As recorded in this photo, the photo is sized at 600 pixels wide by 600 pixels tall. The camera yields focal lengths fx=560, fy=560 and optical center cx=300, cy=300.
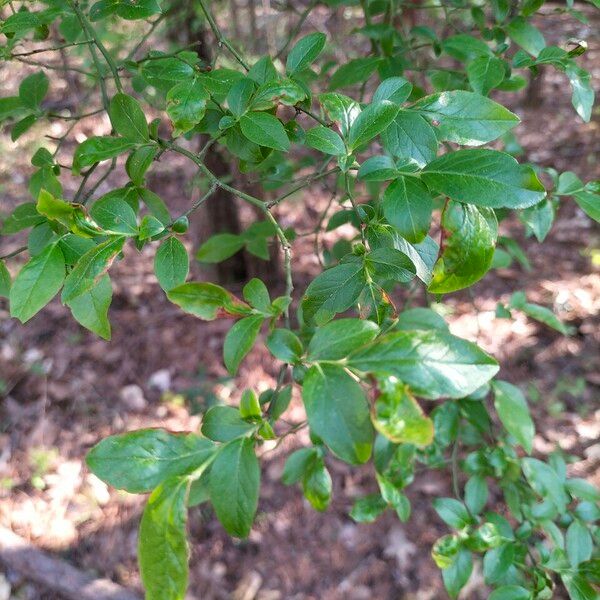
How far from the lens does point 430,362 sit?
0.57 meters

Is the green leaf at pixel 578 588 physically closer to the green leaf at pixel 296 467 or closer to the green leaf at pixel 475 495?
the green leaf at pixel 475 495

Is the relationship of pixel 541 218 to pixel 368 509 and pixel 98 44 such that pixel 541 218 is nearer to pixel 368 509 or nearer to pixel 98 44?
pixel 368 509

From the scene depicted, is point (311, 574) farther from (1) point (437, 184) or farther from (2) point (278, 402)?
(1) point (437, 184)

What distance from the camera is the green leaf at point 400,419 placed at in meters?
0.53

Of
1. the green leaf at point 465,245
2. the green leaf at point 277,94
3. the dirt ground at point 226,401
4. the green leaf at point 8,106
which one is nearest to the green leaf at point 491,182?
the green leaf at point 465,245

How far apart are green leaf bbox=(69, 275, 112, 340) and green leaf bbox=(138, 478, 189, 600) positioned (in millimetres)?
262

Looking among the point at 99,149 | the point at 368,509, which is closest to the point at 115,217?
the point at 99,149

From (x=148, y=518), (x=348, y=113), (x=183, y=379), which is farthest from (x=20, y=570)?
(x=348, y=113)

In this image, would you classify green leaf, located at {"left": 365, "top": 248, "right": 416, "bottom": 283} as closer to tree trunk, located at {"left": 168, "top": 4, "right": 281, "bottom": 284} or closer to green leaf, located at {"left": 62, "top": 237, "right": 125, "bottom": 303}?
green leaf, located at {"left": 62, "top": 237, "right": 125, "bottom": 303}

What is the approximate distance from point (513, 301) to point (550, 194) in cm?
42

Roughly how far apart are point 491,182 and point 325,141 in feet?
0.74

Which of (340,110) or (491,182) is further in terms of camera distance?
(340,110)

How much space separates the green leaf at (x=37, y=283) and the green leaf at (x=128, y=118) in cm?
25

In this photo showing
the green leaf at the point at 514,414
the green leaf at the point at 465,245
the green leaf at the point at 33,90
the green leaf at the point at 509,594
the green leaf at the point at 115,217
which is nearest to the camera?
the green leaf at the point at 465,245
